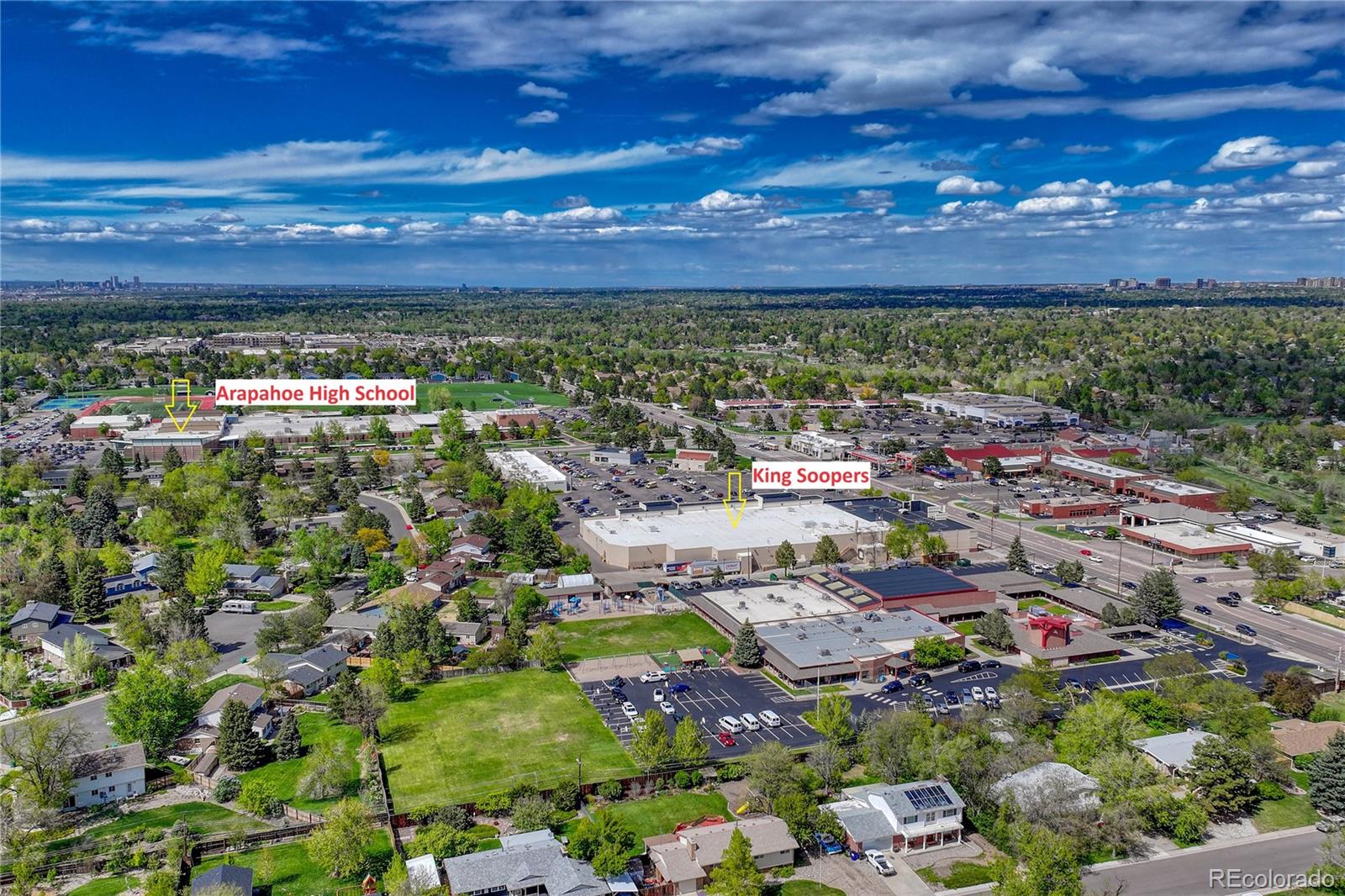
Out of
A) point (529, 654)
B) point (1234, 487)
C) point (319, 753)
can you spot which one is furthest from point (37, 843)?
point (1234, 487)

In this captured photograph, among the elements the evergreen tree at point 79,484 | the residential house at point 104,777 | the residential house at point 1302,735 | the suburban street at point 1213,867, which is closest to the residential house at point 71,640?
the residential house at point 104,777

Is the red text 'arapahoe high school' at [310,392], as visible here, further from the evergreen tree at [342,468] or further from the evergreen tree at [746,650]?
the evergreen tree at [746,650]

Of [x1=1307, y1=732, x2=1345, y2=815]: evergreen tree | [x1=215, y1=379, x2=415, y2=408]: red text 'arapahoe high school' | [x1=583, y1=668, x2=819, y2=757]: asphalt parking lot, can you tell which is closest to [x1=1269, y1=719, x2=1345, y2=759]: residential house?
[x1=1307, y1=732, x2=1345, y2=815]: evergreen tree

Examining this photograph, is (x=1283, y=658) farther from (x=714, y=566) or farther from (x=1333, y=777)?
(x=714, y=566)

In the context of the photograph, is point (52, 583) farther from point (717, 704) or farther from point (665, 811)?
point (665, 811)

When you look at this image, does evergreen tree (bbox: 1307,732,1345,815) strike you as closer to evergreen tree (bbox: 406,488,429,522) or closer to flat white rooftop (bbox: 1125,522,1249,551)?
flat white rooftop (bbox: 1125,522,1249,551)

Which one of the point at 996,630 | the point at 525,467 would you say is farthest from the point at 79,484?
the point at 996,630
